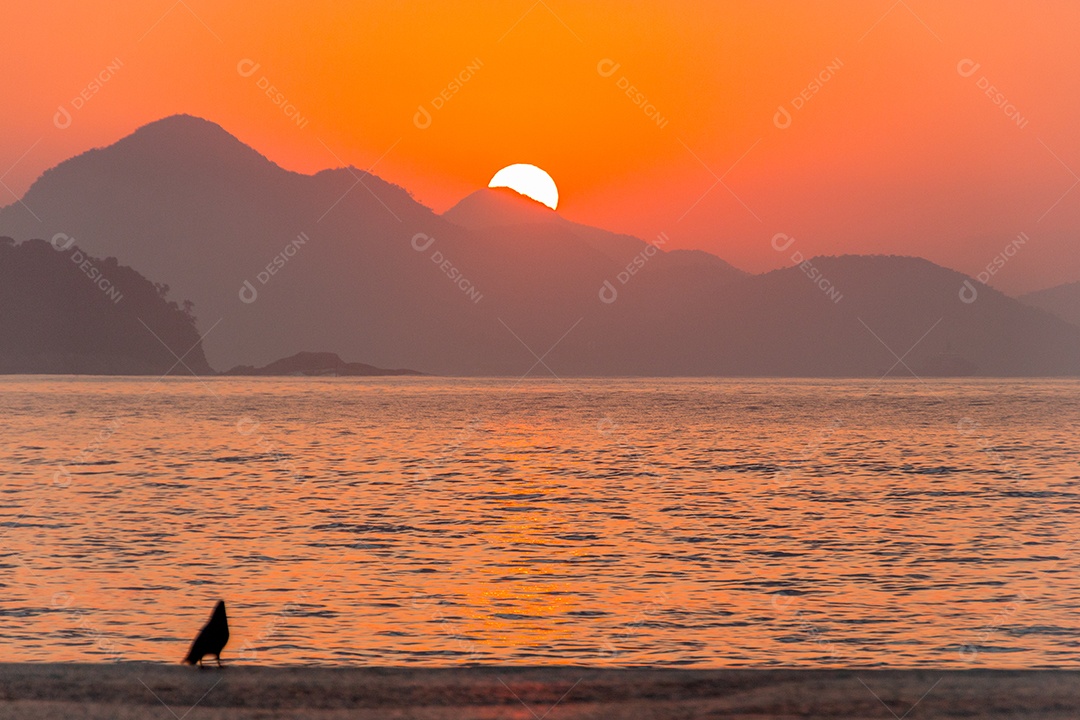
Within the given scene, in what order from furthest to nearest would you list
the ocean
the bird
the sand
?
the ocean, the bird, the sand

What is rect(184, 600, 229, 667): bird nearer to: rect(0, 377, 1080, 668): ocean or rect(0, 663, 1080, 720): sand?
rect(0, 663, 1080, 720): sand

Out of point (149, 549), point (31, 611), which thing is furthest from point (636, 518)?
point (31, 611)

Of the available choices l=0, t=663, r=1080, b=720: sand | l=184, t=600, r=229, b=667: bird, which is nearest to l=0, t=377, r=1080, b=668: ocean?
l=184, t=600, r=229, b=667: bird

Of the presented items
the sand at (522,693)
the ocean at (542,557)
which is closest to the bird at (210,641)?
the sand at (522,693)

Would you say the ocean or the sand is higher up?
the sand

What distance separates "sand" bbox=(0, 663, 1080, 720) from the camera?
9430 mm

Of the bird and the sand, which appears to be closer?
the sand

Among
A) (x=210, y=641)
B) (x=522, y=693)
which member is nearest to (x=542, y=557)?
(x=210, y=641)

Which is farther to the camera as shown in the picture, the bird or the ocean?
the ocean

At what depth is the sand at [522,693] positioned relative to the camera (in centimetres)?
943

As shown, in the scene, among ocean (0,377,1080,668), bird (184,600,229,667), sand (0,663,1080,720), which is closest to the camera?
sand (0,663,1080,720)

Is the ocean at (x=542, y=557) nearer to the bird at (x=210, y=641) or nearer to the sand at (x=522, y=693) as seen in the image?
the bird at (x=210, y=641)

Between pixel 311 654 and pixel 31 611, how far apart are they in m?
6.28

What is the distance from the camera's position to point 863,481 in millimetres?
53094
